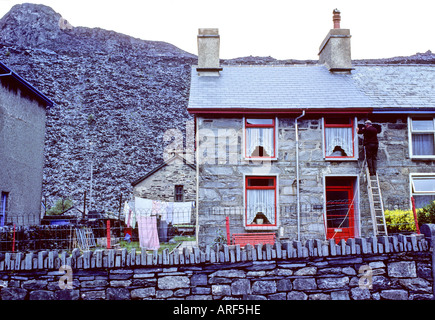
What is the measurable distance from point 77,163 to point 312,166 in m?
50.0

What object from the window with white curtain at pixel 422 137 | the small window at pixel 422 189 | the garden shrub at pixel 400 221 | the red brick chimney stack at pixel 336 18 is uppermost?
the red brick chimney stack at pixel 336 18

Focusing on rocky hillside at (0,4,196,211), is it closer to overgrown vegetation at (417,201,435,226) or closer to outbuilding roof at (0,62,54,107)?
outbuilding roof at (0,62,54,107)

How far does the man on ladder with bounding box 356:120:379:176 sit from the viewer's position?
41.8ft

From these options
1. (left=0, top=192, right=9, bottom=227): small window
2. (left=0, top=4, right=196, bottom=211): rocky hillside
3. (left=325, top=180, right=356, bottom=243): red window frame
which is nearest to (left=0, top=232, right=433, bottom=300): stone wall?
A: (left=325, top=180, right=356, bottom=243): red window frame

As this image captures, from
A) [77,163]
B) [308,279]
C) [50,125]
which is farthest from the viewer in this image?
[50,125]

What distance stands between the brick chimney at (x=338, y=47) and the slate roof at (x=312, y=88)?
1.17 feet

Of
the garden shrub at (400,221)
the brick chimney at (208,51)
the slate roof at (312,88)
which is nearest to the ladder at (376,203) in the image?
the garden shrub at (400,221)

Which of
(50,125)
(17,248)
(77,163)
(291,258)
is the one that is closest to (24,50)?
(50,125)

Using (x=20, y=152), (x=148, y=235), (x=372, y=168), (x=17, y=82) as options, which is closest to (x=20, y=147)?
(x=20, y=152)

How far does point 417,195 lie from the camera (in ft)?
44.8

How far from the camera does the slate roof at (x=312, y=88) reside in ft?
45.8

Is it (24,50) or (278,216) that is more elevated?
(24,50)

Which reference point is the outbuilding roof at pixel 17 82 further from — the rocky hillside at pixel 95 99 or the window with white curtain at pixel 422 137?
the rocky hillside at pixel 95 99
